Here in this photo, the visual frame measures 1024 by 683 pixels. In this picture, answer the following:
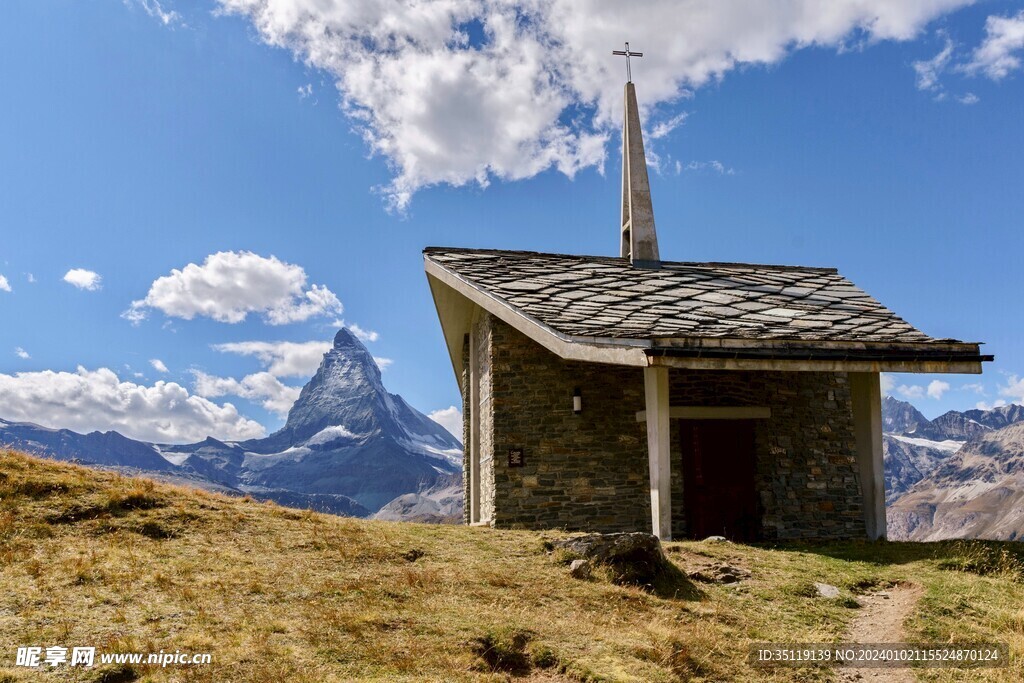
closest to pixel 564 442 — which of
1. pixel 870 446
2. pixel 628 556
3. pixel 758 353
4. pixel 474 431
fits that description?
pixel 758 353

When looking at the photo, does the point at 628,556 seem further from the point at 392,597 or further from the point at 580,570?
the point at 392,597

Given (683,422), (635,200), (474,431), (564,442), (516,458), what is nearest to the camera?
(516,458)

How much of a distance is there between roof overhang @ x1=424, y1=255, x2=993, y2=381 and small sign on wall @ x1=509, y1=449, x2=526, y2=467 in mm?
2237

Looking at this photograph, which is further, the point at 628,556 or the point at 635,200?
the point at 635,200

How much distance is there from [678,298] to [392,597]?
7.34 meters

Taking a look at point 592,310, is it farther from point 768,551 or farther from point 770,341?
point 768,551

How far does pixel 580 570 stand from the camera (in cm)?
857

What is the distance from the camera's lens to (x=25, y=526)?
9.41 m

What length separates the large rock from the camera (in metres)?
8.52

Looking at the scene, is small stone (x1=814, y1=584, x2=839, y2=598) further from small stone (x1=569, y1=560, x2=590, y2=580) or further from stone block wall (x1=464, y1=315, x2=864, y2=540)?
stone block wall (x1=464, y1=315, x2=864, y2=540)

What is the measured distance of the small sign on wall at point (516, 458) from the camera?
12.7 metres

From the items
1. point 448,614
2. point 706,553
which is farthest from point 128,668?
point 706,553

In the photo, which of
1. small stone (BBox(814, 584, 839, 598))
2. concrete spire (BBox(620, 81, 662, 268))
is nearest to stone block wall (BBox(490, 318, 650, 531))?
concrete spire (BBox(620, 81, 662, 268))

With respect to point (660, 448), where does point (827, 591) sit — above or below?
below
